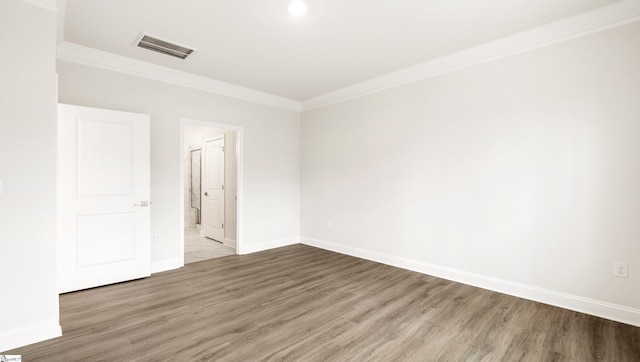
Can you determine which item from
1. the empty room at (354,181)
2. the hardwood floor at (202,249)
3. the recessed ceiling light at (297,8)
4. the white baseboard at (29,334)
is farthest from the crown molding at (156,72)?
the white baseboard at (29,334)

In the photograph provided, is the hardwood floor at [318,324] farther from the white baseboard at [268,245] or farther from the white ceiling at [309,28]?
the white ceiling at [309,28]

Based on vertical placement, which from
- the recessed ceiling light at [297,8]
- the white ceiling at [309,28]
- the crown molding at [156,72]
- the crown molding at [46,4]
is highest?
the white ceiling at [309,28]

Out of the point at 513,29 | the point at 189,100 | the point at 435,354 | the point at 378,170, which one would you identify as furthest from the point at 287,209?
the point at 513,29

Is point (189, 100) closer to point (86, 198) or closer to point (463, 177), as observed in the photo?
point (86, 198)

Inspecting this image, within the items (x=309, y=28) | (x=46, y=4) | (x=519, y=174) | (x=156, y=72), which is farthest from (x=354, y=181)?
(x=46, y=4)

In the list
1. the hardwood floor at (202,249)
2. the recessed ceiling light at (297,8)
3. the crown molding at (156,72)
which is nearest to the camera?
the recessed ceiling light at (297,8)

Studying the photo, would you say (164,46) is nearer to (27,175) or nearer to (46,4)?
(46,4)

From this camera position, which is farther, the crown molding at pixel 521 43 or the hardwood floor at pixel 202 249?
the hardwood floor at pixel 202 249

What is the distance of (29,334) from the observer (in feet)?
7.21

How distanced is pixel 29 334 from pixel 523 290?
4.49m

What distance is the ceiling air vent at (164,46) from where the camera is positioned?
10.4 feet

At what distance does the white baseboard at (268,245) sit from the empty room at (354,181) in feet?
0.22

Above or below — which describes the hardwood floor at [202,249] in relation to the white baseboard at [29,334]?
below

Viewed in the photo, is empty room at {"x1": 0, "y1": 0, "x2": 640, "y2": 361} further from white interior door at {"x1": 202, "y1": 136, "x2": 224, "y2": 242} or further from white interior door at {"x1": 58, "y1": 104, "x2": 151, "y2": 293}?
white interior door at {"x1": 202, "y1": 136, "x2": 224, "y2": 242}
